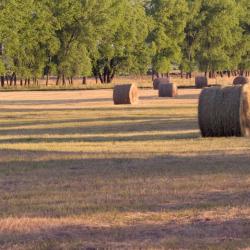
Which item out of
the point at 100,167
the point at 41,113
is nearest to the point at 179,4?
the point at 41,113

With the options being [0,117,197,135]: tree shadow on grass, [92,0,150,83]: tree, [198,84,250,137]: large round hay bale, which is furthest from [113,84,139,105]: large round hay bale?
[92,0,150,83]: tree

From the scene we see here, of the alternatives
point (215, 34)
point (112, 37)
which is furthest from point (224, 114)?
point (215, 34)

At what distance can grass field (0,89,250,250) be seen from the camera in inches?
295

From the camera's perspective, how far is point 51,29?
81000 millimetres

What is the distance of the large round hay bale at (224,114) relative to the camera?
18.5 meters

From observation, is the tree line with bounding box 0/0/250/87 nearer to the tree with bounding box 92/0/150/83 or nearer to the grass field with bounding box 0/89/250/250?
the tree with bounding box 92/0/150/83

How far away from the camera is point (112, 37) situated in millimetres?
85375

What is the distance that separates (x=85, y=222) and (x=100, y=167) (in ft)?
15.3

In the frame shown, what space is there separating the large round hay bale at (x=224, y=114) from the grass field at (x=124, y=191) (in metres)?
0.73

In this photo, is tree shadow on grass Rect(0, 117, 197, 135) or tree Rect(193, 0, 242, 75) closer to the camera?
tree shadow on grass Rect(0, 117, 197, 135)

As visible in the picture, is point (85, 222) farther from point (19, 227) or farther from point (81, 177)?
point (81, 177)

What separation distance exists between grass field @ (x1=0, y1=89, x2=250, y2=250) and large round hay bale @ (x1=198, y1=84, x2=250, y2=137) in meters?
0.73

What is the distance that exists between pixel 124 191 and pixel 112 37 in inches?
2996

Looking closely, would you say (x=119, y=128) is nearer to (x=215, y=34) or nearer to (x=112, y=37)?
(x=112, y=37)
